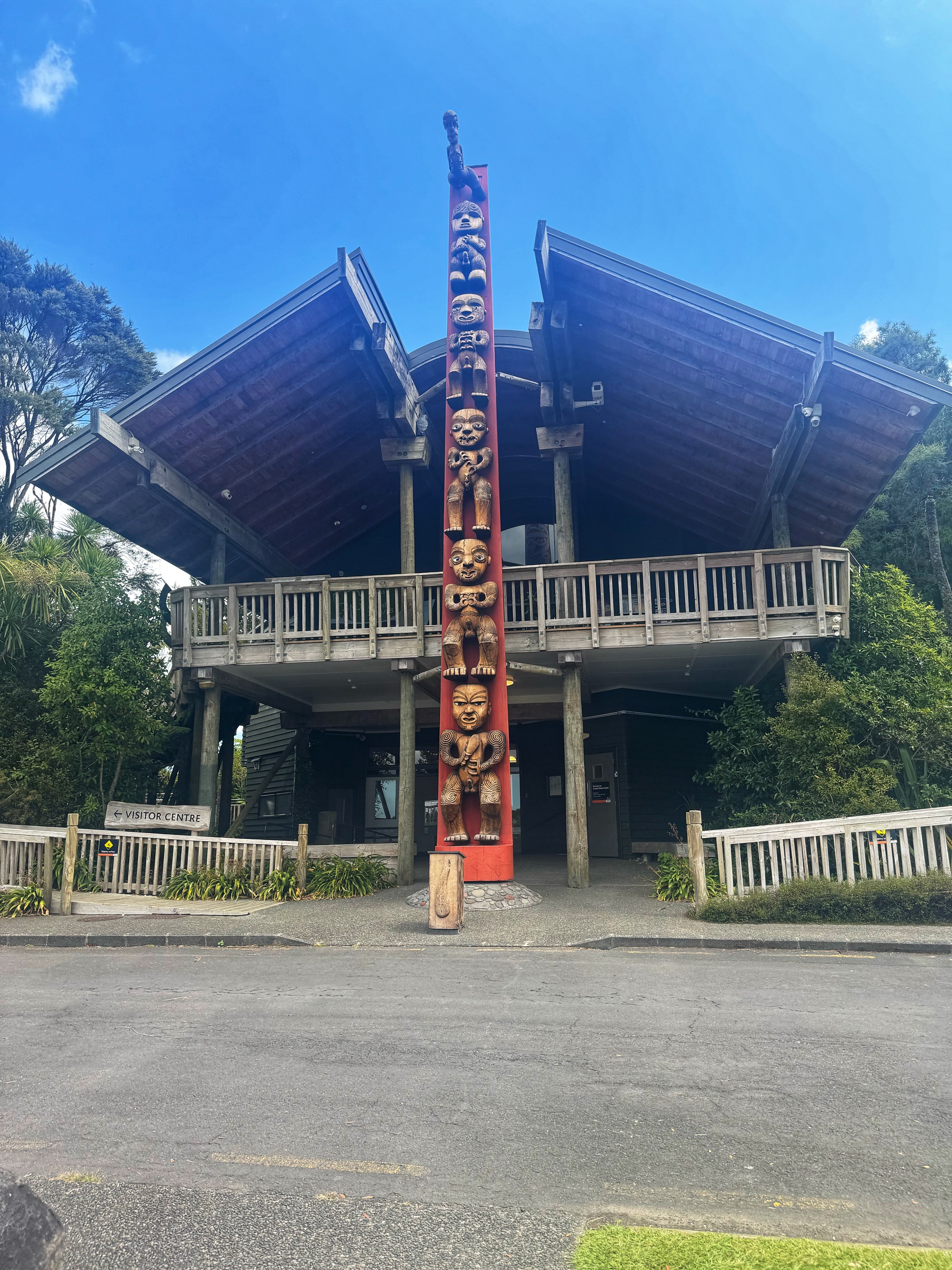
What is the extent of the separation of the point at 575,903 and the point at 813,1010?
5310 millimetres

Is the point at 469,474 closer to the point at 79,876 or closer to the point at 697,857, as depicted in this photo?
the point at 697,857

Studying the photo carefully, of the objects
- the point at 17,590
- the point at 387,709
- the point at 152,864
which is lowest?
the point at 152,864

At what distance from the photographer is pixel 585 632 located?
13453mm

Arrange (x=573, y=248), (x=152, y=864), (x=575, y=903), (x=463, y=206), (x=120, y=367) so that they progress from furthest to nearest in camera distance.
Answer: (x=120, y=367) → (x=463, y=206) → (x=573, y=248) → (x=152, y=864) → (x=575, y=903)

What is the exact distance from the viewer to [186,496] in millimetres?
15094

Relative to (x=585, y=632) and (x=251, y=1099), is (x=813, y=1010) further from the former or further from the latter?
(x=585, y=632)

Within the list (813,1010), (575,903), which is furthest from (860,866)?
(813,1010)

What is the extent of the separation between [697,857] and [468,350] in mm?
8213

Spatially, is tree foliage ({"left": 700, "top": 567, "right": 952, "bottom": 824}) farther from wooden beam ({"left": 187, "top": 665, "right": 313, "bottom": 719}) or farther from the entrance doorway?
wooden beam ({"left": 187, "top": 665, "right": 313, "bottom": 719})

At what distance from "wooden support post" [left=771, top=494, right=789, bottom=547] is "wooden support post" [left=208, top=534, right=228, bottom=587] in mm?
9759

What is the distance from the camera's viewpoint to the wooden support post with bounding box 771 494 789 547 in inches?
553

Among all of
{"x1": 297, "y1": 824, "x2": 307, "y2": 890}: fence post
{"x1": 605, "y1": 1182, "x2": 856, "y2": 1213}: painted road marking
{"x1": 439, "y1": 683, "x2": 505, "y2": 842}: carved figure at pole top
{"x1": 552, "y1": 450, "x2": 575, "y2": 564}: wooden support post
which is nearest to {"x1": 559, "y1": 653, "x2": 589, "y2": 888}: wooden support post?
{"x1": 439, "y1": 683, "x2": 505, "y2": 842}: carved figure at pole top

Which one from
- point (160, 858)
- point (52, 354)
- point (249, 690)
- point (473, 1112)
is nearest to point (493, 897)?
point (160, 858)

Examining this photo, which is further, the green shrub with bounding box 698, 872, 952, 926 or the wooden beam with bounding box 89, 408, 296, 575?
Answer: the wooden beam with bounding box 89, 408, 296, 575
